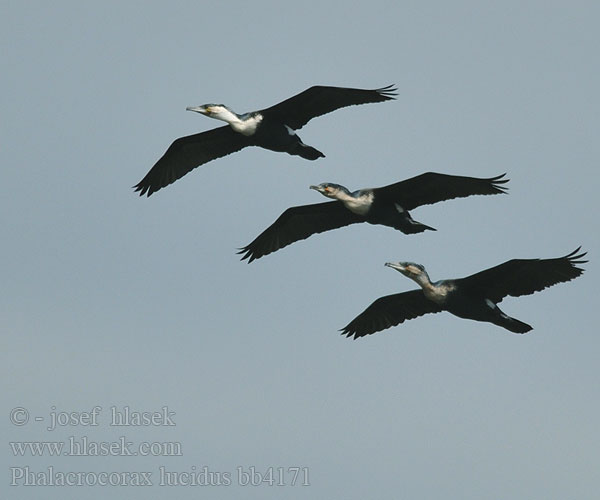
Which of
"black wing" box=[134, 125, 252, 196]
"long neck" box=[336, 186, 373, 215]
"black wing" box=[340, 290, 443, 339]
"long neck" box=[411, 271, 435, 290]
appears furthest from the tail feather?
"black wing" box=[340, 290, 443, 339]

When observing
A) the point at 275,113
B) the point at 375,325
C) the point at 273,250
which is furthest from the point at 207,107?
the point at 375,325

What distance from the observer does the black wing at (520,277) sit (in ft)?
74.7

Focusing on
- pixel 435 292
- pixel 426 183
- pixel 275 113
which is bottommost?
pixel 435 292

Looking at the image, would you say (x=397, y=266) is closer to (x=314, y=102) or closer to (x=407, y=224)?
(x=407, y=224)

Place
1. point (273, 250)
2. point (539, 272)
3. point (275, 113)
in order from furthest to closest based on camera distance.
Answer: point (273, 250), point (275, 113), point (539, 272)

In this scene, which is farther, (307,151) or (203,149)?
(203,149)

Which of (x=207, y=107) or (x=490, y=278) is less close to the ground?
(x=207, y=107)

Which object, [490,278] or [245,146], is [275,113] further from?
[490,278]

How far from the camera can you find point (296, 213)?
25.8 metres

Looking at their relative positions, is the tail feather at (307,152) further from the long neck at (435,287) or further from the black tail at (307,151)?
the long neck at (435,287)

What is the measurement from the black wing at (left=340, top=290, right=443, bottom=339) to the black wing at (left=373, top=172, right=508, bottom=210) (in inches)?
65.0

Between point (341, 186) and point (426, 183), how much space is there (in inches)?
51.1

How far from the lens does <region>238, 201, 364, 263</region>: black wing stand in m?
25.5

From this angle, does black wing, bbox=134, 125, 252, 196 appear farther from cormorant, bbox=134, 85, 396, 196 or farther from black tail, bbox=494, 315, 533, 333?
black tail, bbox=494, 315, 533, 333
